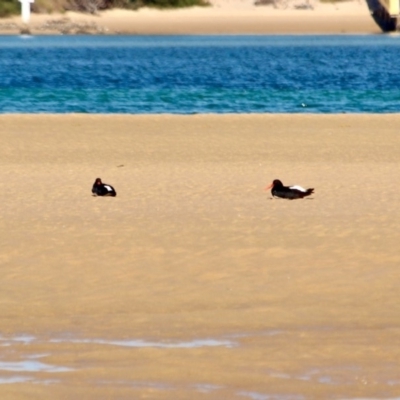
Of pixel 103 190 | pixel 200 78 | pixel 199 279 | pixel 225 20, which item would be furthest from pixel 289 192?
pixel 225 20

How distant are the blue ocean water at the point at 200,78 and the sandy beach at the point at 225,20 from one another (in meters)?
15.9

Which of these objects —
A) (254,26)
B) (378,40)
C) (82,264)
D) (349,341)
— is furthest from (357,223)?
(254,26)

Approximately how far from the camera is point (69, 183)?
577 inches

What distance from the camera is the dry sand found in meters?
6.68

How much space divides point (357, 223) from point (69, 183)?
4.40 metres

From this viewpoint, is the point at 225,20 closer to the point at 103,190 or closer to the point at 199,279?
the point at 103,190

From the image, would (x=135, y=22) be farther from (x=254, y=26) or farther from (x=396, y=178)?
(x=396, y=178)

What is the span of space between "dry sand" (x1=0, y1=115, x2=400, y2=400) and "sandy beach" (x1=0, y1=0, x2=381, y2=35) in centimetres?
8341

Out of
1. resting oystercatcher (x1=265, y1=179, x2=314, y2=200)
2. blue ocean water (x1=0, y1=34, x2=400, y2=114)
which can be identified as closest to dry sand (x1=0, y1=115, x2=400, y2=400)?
resting oystercatcher (x1=265, y1=179, x2=314, y2=200)

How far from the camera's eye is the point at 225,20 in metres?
101

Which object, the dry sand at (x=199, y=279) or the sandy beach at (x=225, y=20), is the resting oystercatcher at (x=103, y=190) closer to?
the dry sand at (x=199, y=279)

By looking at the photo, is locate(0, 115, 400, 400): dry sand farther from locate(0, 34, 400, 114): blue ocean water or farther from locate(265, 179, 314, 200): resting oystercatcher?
locate(0, 34, 400, 114): blue ocean water

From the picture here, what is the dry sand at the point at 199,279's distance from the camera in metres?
6.68

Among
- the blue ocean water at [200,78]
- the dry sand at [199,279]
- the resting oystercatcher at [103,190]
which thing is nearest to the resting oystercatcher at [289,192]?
Answer: the dry sand at [199,279]
